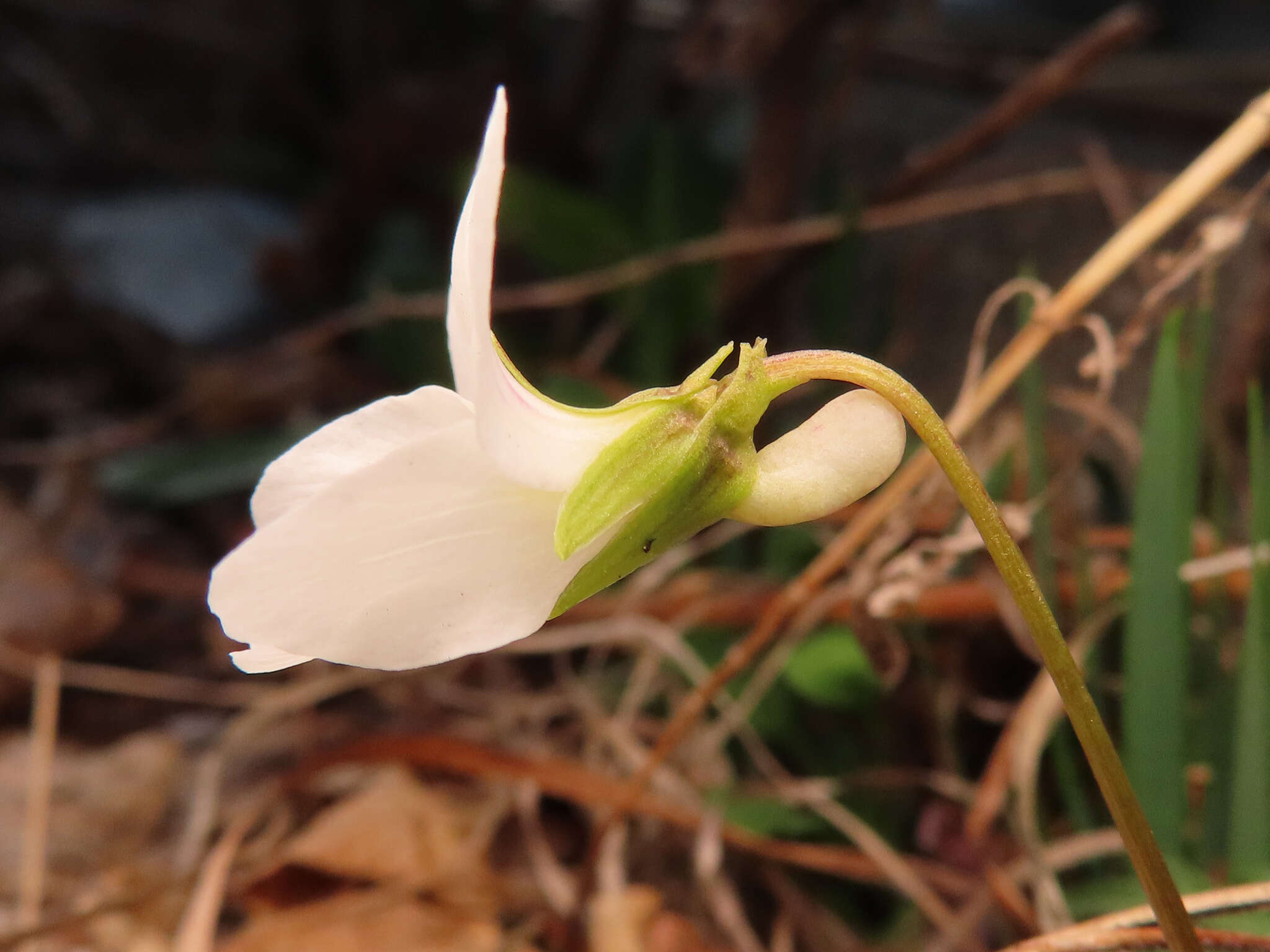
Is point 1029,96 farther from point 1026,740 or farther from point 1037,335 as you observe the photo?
point 1026,740

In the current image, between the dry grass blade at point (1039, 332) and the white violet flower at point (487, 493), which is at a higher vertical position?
the dry grass blade at point (1039, 332)

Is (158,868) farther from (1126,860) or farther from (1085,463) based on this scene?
(1085,463)

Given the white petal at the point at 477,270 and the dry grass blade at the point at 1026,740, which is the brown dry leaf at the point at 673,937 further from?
the white petal at the point at 477,270

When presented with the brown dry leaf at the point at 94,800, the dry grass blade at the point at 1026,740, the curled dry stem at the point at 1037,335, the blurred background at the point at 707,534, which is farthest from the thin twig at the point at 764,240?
the brown dry leaf at the point at 94,800

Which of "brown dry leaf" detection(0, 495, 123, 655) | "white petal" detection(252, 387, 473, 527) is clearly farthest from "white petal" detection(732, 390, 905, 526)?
"brown dry leaf" detection(0, 495, 123, 655)

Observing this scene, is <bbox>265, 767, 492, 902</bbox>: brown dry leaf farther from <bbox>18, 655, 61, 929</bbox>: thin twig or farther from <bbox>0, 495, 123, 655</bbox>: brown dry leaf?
<bbox>0, 495, 123, 655</bbox>: brown dry leaf

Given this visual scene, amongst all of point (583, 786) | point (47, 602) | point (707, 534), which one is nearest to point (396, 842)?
point (583, 786)
